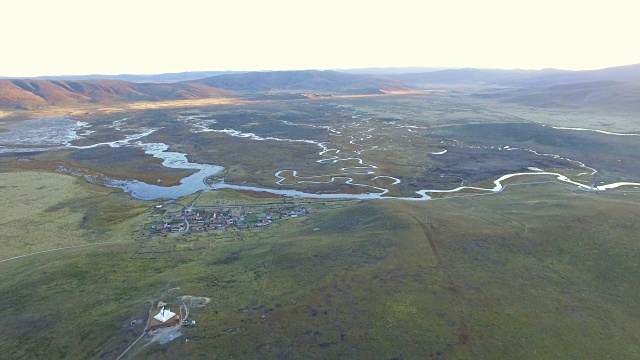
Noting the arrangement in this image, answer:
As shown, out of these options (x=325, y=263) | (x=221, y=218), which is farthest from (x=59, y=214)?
(x=325, y=263)

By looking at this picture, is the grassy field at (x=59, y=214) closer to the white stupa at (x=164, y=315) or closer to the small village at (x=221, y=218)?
the small village at (x=221, y=218)

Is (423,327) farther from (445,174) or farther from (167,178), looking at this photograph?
(167,178)

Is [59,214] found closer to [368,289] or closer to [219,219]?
[219,219]

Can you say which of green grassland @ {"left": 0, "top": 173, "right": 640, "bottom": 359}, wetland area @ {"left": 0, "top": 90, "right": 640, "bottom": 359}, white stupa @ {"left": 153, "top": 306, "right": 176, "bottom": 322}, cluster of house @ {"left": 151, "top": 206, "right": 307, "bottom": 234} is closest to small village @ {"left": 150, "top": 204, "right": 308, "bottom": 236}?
cluster of house @ {"left": 151, "top": 206, "right": 307, "bottom": 234}

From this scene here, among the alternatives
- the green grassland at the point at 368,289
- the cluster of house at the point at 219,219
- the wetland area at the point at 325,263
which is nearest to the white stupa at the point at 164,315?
the wetland area at the point at 325,263

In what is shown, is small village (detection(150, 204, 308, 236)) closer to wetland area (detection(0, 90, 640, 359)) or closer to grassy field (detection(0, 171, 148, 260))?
wetland area (detection(0, 90, 640, 359))

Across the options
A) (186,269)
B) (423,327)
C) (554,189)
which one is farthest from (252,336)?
(554,189)
